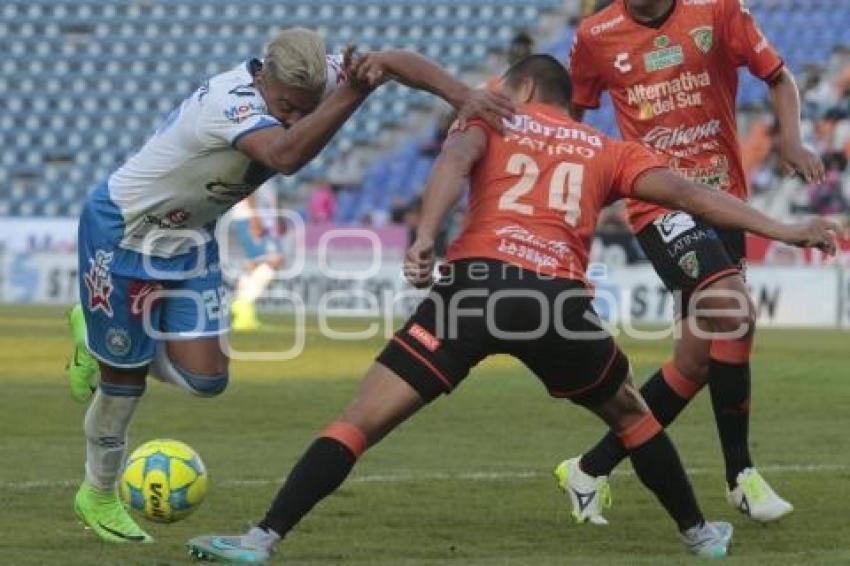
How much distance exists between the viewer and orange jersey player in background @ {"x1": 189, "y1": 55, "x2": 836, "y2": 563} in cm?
654

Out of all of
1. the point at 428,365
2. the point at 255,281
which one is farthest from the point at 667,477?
the point at 255,281

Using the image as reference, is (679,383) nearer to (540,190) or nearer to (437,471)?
(437,471)

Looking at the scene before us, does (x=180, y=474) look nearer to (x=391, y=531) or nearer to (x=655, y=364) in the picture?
(x=391, y=531)

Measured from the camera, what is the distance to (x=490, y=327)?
6.66m

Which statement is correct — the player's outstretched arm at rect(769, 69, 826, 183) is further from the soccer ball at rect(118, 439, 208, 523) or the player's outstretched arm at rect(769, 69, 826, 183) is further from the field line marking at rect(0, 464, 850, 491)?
the soccer ball at rect(118, 439, 208, 523)

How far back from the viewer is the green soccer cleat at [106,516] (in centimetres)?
767

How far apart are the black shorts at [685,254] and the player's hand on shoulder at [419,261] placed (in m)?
2.49

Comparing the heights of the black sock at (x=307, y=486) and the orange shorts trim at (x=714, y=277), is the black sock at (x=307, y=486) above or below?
above

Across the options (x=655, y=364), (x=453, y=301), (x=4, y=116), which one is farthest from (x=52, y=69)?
(x=453, y=301)

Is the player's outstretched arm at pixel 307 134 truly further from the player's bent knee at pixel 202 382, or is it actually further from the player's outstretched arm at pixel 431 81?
the player's bent knee at pixel 202 382

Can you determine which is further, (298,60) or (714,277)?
(714,277)

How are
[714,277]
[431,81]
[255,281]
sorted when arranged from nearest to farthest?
[431,81]
[714,277]
[255,281]

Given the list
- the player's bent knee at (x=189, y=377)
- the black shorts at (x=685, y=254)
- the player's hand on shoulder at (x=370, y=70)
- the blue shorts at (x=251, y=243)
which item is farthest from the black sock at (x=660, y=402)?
the blue shorts at (x=251, y=243)

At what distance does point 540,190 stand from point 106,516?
92.8 inches
